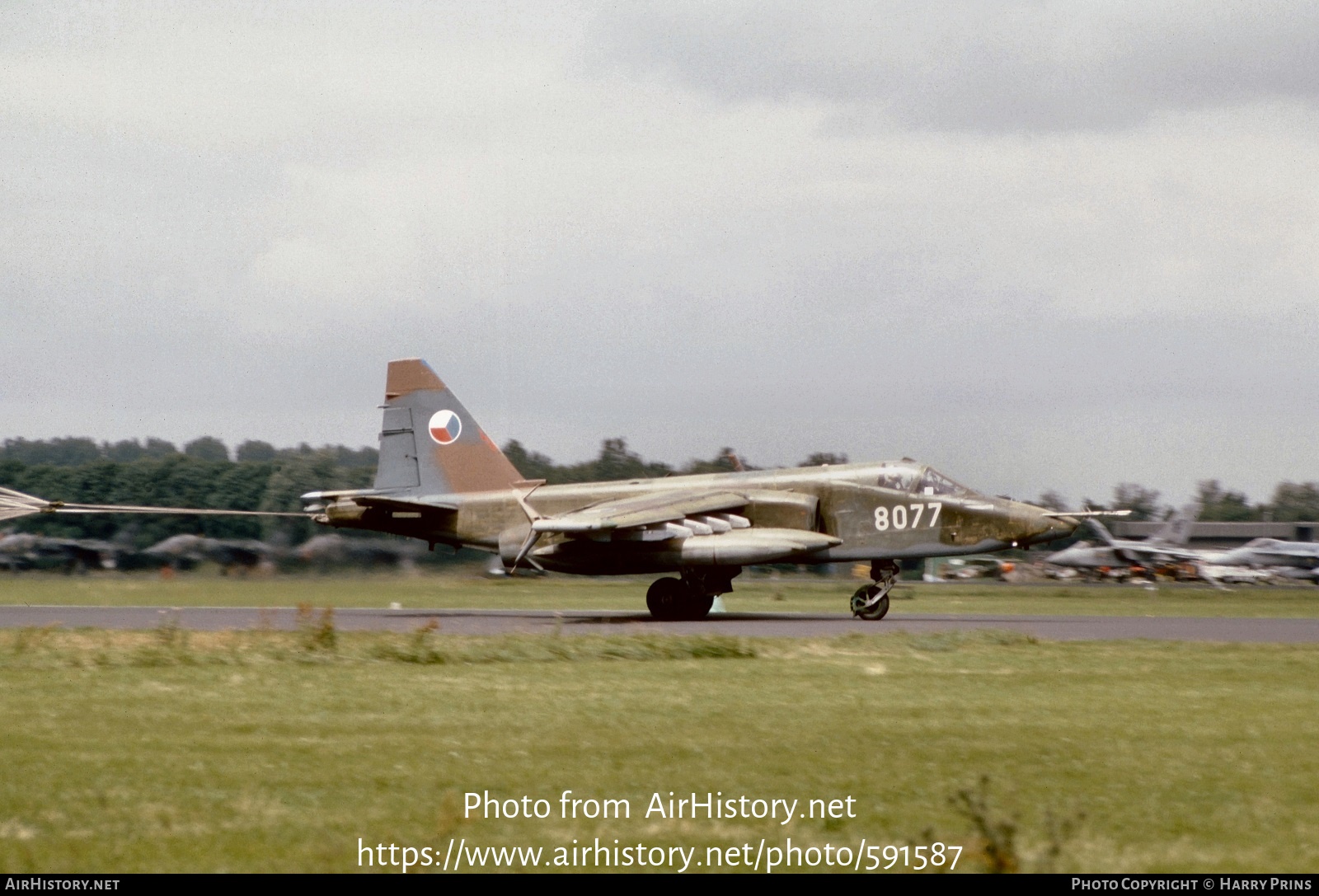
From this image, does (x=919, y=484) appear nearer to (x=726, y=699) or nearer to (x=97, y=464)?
(x=726, y=699)

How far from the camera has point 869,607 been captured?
91.5 feet

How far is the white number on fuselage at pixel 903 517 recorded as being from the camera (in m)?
28.1

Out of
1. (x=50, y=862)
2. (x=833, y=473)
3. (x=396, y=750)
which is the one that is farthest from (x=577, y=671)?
(x=833, y=473)

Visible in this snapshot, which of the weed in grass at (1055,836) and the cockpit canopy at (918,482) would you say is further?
the cockpit canopy at (918,482)

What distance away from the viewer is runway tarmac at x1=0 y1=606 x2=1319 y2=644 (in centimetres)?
2403

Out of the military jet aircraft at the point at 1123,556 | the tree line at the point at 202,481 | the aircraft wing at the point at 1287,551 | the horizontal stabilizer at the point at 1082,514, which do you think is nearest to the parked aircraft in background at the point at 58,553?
the tree line at the point at 202,481

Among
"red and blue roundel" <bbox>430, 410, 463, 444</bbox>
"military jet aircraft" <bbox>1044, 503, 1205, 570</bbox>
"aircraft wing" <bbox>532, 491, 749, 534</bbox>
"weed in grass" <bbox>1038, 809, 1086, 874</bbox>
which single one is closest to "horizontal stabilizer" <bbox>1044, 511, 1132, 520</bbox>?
"aircraft wing" <bbox>532, 491, 749, 534</bbox>

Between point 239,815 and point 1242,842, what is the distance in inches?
226

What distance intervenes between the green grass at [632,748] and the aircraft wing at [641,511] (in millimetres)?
7892

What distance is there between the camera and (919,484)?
28.2 metres

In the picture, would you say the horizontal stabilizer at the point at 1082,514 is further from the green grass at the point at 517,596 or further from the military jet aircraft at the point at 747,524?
the green grass at the point at 517,596

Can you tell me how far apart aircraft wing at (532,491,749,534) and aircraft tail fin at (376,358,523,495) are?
8.59 ft

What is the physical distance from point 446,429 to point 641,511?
580 cm

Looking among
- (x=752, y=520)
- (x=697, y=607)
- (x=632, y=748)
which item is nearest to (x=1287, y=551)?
(x=752, y=520)
